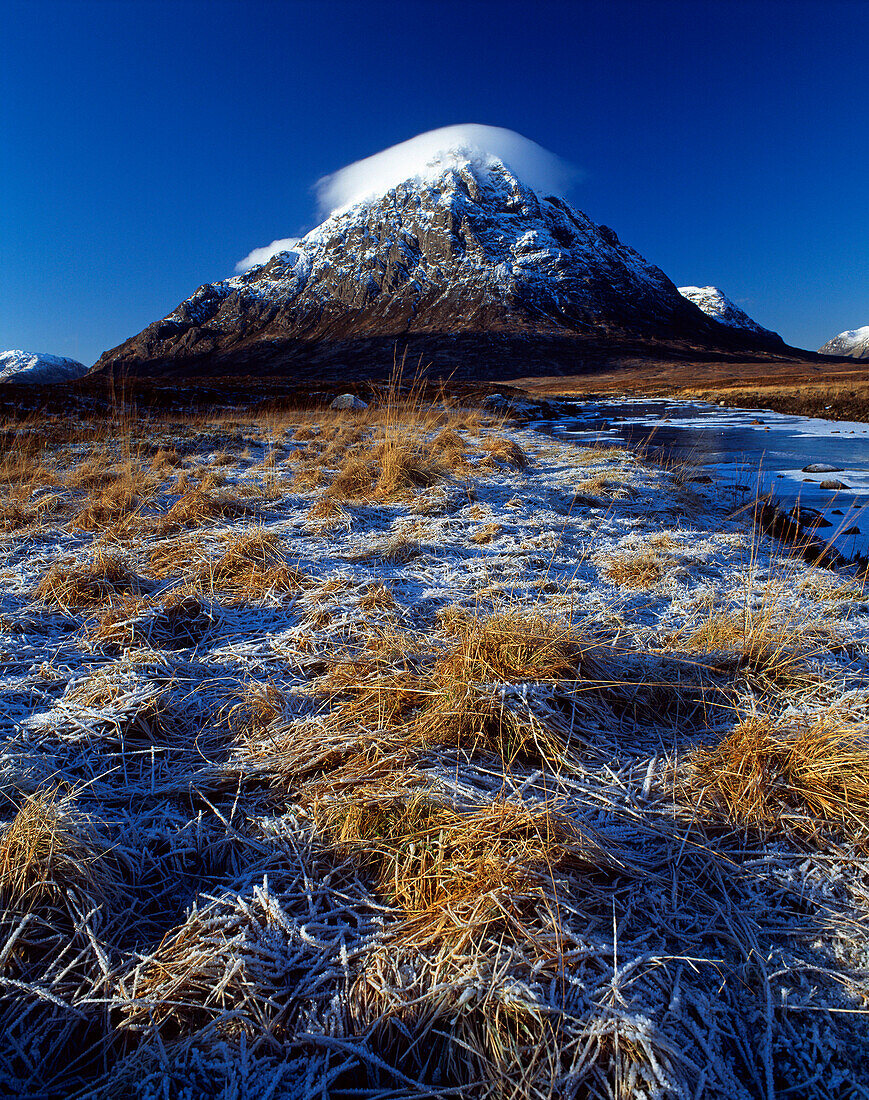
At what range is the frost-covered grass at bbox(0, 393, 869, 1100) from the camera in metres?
0.97

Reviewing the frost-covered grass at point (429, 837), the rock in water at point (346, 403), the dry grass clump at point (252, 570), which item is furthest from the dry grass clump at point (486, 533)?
the rock in water at point (346, 403)

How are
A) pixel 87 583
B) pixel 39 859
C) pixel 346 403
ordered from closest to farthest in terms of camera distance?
pixel 39 859, pixel 87 583, pixel 346 403

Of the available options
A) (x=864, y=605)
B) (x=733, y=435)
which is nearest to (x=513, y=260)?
(x=733, y=435)

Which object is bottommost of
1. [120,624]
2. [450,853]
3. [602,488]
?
[450,853]

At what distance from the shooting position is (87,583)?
2.79 metres

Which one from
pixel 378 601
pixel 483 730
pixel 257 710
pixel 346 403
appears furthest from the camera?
pixel 346 403

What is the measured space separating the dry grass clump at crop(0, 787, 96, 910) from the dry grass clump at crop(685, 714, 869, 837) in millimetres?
1718

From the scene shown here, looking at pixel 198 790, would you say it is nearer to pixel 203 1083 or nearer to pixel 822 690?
pixel 203 1083

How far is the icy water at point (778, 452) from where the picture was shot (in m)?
4.88

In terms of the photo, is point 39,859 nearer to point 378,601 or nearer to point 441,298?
point 378,601

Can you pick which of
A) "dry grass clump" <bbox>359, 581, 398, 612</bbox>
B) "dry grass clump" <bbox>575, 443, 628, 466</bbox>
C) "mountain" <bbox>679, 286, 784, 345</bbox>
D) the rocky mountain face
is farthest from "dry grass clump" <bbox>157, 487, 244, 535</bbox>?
"mountain" <bbox>679, 286, 784, 345</bbox>

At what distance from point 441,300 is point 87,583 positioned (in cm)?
11921

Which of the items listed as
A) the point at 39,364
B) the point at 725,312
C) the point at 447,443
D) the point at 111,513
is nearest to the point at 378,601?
the point at 111,513

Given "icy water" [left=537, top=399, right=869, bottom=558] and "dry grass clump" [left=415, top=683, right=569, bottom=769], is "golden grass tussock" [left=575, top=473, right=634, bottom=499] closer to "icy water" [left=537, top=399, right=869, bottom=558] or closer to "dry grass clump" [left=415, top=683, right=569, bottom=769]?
"icy water" [left=537, top=399, right=869, bottom=558]
